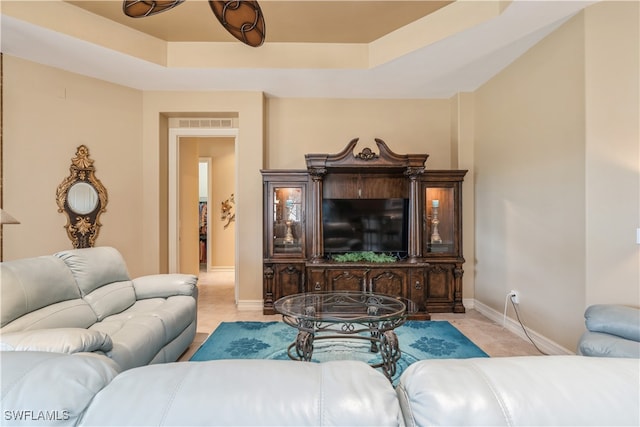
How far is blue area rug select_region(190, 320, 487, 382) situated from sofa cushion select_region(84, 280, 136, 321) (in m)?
0.74

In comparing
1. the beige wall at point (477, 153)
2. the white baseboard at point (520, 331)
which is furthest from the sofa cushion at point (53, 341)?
the white baseboard at point (520, 331)

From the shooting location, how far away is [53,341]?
58.6 inches

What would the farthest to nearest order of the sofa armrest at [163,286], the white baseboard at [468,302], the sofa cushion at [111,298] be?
the white baseboard at [468,302] < the sofa armrest at [163,286] < the sofa cushion at [111,298]

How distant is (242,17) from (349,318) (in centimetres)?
229

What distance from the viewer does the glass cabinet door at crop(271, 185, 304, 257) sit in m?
4.11

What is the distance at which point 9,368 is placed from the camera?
640mm

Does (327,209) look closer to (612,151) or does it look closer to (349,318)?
(349,318)

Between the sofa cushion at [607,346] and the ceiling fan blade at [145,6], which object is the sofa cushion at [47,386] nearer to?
the ceiling fan blade at [145,6]

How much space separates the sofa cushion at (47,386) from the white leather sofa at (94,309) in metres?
0.98

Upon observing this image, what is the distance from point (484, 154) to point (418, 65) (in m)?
1.46

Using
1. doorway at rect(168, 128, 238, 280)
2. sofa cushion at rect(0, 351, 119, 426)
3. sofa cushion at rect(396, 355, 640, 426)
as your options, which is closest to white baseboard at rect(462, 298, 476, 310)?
doorway at rect(168, 128, 238, 280)

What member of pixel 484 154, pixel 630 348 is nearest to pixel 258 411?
pixel 630 348

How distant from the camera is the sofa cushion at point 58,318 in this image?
1.76 m

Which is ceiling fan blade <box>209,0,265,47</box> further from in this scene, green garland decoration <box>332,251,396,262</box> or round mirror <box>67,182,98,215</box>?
round mirror <box>67,182,98,215</box>
